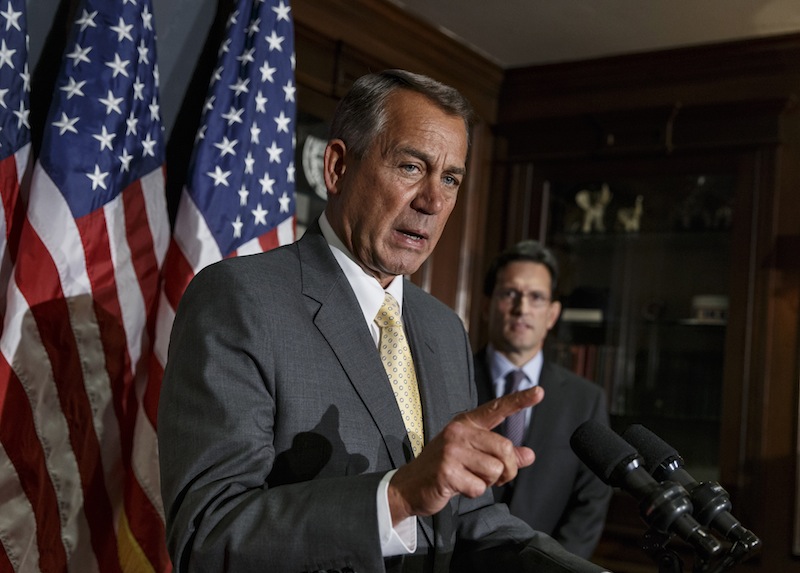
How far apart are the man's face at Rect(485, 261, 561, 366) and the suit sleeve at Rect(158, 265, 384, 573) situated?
202 cm

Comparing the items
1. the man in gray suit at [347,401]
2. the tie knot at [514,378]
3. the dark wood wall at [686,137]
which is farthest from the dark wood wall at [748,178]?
the man in gray suit at [347,401]

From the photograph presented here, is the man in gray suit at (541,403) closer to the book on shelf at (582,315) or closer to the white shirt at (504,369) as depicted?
the white shirt at (504,369)

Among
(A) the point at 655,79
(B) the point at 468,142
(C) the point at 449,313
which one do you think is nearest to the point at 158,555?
(C) the point at 449,313

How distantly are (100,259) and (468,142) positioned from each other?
129 cm

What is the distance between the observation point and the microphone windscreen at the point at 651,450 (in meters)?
1.36

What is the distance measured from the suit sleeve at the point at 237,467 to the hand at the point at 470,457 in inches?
4.1

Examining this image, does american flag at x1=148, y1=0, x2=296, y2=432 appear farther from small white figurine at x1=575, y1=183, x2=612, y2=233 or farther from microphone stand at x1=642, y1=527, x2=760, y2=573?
small white figurine at x1=575, y1=183, x2=612, y2=233

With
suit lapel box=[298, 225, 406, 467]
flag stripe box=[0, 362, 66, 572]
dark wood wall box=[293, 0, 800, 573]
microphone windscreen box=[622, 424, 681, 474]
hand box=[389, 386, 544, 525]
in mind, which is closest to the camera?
hand box=[389, 386, 544, 525]

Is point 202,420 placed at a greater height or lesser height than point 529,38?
lesser

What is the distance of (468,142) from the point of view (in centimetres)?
182

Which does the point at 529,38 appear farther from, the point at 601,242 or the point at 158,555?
the point at 158,555

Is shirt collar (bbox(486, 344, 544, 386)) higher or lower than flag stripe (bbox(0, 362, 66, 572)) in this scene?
higher

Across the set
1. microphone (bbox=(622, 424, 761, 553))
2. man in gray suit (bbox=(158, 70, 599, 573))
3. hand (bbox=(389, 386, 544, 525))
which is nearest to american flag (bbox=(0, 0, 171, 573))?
man in gray suit (bbox=(158, 70, 599, 573))

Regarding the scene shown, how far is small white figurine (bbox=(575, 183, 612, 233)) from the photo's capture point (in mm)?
4637
